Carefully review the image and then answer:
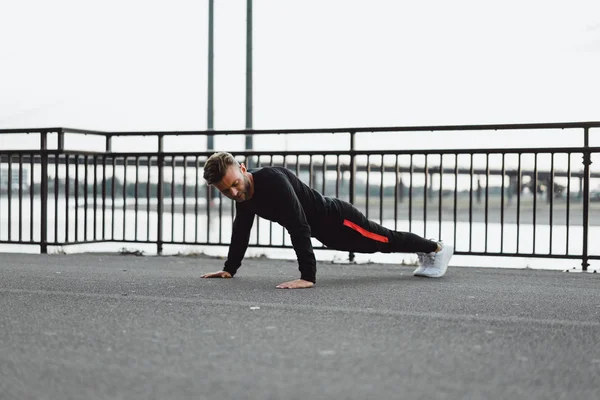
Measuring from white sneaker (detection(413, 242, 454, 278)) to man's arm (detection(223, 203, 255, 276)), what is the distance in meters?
1.28

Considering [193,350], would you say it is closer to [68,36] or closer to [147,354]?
[147,354]

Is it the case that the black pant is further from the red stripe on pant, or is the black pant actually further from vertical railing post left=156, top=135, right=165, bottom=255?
vertical railing post left=156, top=135, right=165, bottom=255

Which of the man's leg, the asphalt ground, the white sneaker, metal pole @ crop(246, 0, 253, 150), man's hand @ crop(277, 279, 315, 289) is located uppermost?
metal pole @ crop(246, 0, 253, 150)

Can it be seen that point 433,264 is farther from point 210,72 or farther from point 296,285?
point 210,72

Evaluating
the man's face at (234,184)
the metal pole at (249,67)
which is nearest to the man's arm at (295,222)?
the man's face at (234,184)

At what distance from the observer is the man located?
17.0ft

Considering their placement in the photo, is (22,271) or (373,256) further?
(373,256)

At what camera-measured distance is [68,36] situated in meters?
16.4

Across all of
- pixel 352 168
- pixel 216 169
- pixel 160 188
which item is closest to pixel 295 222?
pixel 216 169

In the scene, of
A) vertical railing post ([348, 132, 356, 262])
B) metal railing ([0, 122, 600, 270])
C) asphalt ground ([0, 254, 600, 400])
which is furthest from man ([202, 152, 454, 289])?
vertical railing post ([348, 132, 356, 262])

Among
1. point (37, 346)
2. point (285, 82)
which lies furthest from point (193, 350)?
point (285, 82)

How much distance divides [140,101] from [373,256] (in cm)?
1025

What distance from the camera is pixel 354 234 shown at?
5.73 m

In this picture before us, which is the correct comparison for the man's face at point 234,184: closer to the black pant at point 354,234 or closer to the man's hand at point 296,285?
the man's hand at point 296,285
